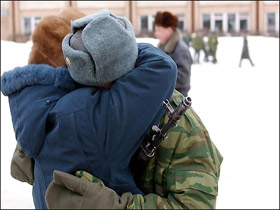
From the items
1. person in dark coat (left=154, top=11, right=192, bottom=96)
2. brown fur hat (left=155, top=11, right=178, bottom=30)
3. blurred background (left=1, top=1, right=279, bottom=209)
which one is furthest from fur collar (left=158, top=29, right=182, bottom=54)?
blurred background (left=1, top=1, right=279, bottom=209)

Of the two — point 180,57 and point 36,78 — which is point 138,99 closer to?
point 36,78

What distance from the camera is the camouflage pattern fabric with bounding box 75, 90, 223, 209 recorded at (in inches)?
54.4

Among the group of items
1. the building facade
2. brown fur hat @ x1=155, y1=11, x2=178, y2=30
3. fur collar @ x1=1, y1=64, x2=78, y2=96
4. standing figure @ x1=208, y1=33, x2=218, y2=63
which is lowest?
standing figure @ x1=208, y1=33, x2=218, y2=63

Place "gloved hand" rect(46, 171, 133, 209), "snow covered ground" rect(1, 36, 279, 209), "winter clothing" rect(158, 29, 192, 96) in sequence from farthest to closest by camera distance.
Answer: "snow covered ground" rect(1, 36, 279, 209) → "winter clothing" rect(158, 29, 192, 96) → "gloved hand" rect(46, 171, 133, 209)

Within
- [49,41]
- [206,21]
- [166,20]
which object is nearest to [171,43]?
[166,20]

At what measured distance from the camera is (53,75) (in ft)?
4.83

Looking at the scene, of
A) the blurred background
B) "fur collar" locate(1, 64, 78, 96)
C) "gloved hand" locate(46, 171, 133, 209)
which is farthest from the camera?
the blurred background

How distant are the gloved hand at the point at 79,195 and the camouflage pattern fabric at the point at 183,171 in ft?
0.11

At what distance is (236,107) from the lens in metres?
9.79

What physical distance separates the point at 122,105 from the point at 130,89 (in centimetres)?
5

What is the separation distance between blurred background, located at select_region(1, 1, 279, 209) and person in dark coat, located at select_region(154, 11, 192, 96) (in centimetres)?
92

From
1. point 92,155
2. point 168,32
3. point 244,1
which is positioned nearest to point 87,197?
point 92,155

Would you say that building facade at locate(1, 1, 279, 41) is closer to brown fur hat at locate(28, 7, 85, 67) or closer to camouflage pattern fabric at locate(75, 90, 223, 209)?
brown fur hat at locate(28, 7, 85, 67)

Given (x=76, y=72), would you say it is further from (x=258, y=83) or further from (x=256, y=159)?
(x=258, y=83)
